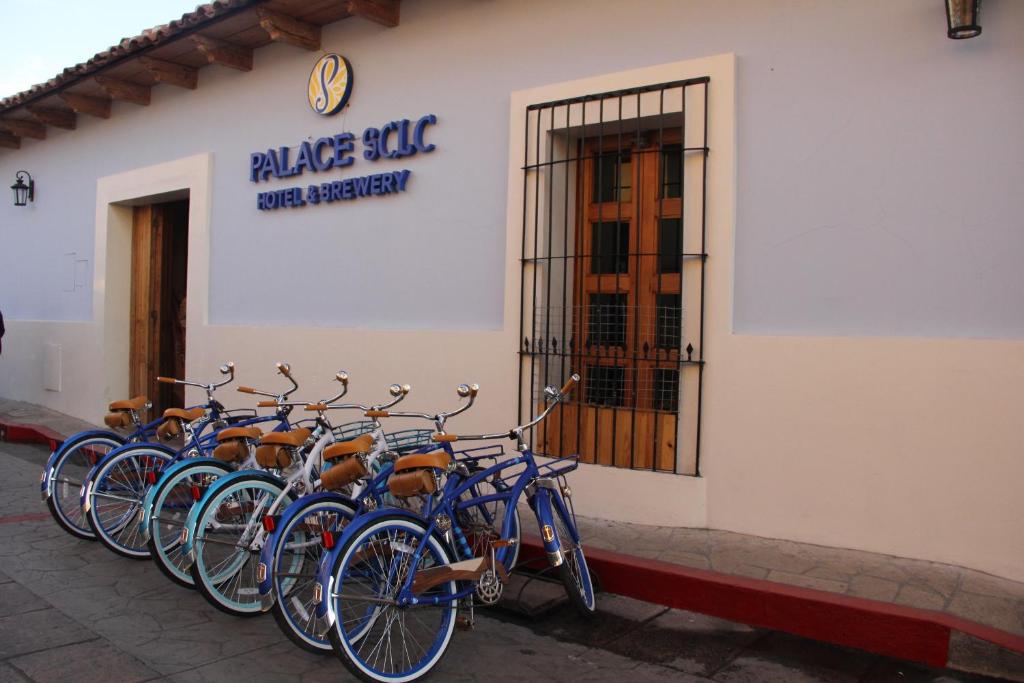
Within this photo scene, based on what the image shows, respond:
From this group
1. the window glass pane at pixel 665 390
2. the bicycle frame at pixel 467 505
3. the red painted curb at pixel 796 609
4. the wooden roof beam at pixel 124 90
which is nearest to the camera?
the bicycle frame at pixel 467 505

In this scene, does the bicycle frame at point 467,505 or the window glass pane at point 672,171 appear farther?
the window glass pane at point 672,171

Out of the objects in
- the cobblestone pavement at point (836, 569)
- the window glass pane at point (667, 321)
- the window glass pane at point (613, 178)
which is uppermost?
the window glass pane at point (613, 178)

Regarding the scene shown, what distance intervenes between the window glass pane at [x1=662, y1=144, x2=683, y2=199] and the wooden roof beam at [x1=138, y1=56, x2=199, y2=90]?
560cm

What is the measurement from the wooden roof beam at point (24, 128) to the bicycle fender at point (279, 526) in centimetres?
984

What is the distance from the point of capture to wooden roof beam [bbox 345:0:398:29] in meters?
6.96

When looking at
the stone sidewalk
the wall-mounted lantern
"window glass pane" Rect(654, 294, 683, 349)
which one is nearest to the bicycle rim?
the stone sidewalk

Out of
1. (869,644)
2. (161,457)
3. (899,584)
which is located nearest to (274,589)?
(161,457)

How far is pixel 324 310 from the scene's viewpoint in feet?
25.7

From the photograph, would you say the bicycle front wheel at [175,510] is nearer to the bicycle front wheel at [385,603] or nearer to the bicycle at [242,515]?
the bicycle at [242,515]

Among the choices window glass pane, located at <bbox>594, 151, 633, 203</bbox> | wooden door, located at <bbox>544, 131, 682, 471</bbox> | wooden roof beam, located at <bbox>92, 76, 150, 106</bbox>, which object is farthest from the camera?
wooden roof beam, located at <bbox>92, 76, 150, 106</bbox>

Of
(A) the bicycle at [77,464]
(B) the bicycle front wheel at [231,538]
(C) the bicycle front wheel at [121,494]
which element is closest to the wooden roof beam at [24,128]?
(A) the bicycle at [77,464]

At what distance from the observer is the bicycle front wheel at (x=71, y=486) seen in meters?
5.58

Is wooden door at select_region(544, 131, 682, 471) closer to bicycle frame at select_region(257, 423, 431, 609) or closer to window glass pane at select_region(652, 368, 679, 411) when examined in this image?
window glass pane at select_region(652, 368, 679, 411)

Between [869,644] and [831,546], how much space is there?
102 centimetres
